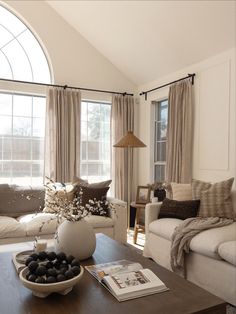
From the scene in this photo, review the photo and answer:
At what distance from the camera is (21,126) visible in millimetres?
4820

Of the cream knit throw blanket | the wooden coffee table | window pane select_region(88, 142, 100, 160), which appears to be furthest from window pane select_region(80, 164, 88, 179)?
the wooden coffee table

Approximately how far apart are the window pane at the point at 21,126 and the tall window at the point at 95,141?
0.93 m

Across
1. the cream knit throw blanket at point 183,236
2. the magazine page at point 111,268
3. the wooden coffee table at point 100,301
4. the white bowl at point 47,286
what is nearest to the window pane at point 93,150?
the cream knit throw blanket at point 183,236

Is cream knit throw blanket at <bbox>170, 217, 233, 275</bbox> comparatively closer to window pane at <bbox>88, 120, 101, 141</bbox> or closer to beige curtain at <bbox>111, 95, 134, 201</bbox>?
beige curtain at <bbox>111, 95, 134, 201</bbox>

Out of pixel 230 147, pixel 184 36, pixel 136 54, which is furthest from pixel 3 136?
pixel 230 147

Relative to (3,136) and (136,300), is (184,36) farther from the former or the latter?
(136,300)

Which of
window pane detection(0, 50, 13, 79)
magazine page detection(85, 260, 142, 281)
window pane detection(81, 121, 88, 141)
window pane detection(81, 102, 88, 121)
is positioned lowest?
magazine page detection(85, 260, 142, 281)

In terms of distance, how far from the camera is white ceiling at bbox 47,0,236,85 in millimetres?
3463

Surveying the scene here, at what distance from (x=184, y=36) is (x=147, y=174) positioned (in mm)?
2433

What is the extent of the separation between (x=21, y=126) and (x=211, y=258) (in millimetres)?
3545

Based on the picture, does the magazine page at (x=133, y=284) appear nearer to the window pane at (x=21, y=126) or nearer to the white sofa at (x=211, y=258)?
the white sofa at (x=211, y=258)

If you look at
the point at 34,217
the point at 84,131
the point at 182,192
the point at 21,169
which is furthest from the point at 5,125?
the point at 182,192

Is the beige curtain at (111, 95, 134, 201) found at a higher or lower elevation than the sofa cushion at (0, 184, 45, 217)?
higher

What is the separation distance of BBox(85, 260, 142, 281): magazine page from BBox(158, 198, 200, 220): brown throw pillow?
153cm
